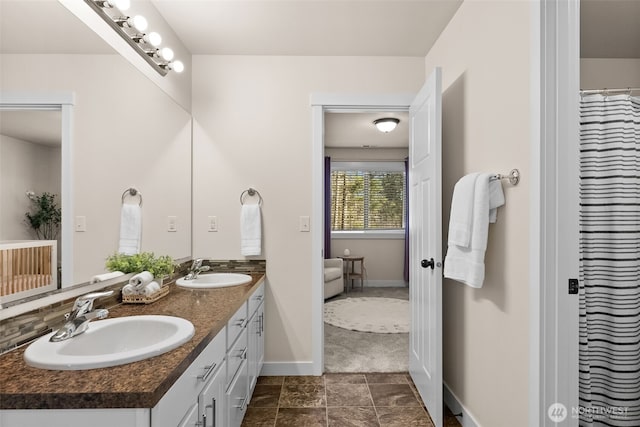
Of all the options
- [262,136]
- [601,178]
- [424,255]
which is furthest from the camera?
[262,136]

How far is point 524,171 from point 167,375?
58.6 inches

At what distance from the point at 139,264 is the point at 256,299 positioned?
2.62 ft

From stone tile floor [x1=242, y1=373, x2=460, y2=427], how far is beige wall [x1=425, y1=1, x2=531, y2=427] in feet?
1.09

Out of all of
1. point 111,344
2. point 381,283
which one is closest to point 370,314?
point 381,283

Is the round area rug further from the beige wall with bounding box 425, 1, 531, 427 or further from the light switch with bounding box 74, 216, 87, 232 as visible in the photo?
the light switch with bounding box 74, 216, 87, 232

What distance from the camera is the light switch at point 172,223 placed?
7.32 ft

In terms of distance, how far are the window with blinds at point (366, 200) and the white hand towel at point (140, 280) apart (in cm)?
454

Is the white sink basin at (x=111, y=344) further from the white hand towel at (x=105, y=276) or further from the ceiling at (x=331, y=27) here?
the ceiling at (x=331, y=27)

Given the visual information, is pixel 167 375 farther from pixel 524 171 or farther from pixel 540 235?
pixel 524 171

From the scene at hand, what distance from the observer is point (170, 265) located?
6.26 ft

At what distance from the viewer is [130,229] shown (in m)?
1.76

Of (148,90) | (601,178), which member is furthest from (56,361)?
(601,178)

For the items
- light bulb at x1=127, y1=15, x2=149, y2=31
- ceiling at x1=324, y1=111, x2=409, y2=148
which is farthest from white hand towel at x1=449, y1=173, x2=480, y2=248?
ceiling at x1=324, y1=111, x2=409, y2=148

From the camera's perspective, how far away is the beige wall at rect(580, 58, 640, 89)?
2199 mm
